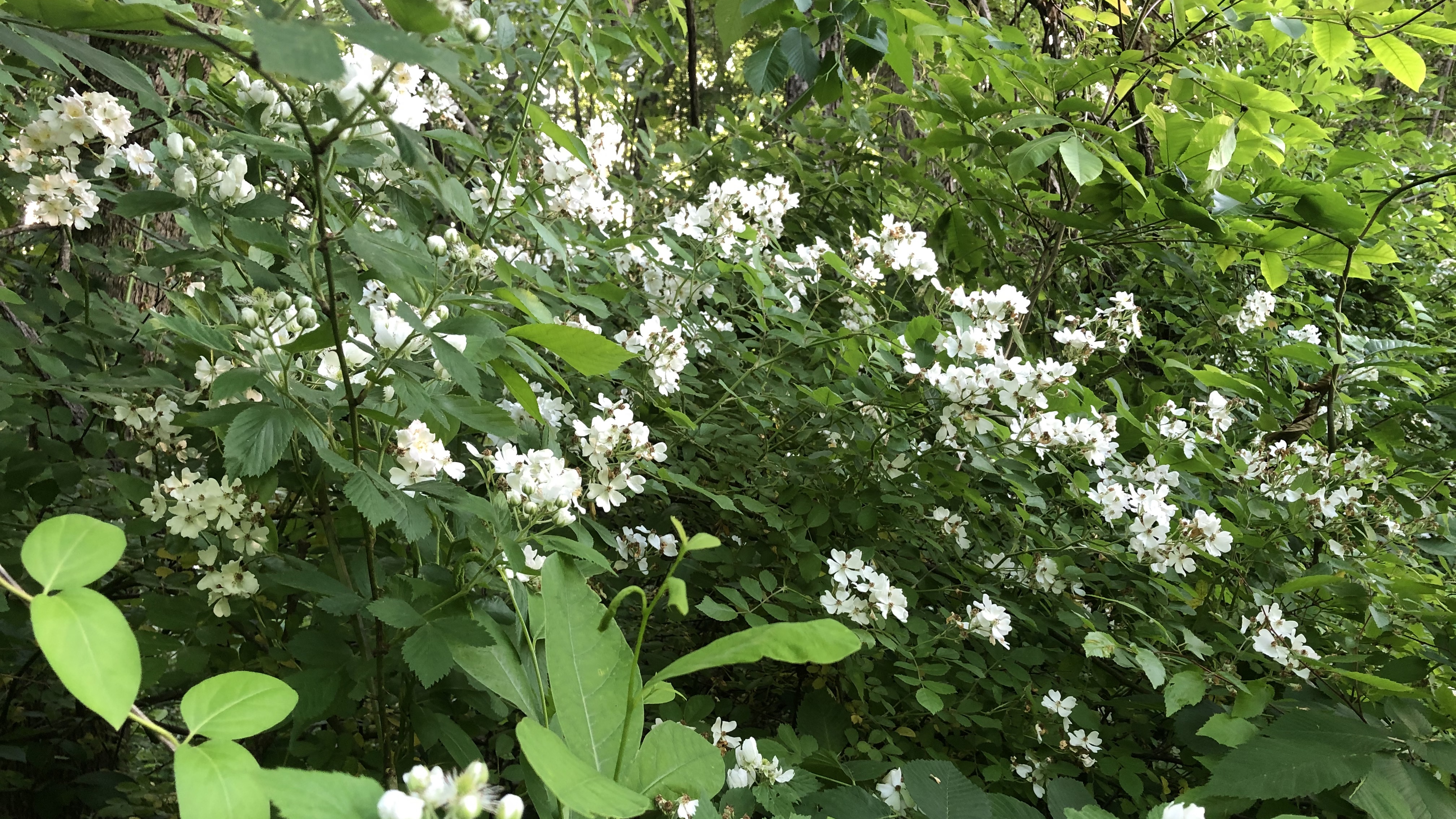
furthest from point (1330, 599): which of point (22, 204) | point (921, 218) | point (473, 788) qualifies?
point (22, 204)

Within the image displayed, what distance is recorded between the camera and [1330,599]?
7.10 ft

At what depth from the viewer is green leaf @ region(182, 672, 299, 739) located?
1.90 ft

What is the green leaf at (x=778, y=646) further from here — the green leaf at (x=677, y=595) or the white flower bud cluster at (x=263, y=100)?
the white flower bud cluster at (x=263, y=100)

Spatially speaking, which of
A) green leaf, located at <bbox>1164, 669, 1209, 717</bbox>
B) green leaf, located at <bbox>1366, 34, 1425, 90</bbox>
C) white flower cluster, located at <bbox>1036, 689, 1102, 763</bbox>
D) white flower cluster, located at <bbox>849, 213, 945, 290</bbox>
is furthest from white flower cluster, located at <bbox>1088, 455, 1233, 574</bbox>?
green leaf, located at <bbox>1366, 34, 1425, 90</bbox>

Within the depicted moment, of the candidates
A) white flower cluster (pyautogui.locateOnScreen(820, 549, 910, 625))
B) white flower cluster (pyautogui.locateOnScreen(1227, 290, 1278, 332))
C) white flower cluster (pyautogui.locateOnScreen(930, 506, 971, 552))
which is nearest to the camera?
white flower cluster (pyautogui.locateOnScreen(820, 549, 910, 625))

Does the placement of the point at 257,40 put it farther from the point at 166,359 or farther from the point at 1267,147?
the point at 1267,147

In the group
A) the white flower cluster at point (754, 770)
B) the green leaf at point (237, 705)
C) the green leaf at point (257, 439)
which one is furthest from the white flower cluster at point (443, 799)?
the white flower cluster at point (754, 770)

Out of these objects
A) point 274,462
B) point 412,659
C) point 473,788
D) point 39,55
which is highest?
point 39,55

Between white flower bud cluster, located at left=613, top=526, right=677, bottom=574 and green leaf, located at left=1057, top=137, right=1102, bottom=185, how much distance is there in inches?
50.2

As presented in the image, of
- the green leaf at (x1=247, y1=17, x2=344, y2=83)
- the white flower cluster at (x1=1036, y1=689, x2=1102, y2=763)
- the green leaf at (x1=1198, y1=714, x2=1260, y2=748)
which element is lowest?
the white flower cluster at (x1=1036, y1=689, x2=1102, y2=763)

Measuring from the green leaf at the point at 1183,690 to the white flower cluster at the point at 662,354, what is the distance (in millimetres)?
1343

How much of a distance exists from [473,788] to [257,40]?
54cm

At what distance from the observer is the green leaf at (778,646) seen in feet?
2.30

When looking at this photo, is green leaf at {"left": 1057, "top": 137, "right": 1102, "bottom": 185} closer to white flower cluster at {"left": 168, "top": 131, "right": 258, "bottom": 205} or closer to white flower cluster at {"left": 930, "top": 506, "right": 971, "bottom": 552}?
white flower cluster at {"left": 930, "top": 506, "right": 971, "bottom": 552}
